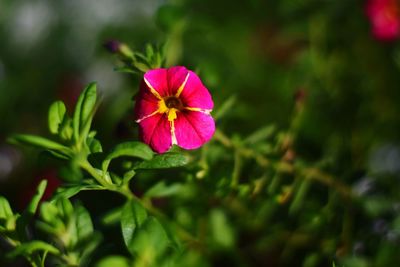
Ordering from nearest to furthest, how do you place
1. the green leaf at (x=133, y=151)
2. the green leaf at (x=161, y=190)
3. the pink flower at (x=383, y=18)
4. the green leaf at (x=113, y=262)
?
the green leaf at (x=113, y=262)
the green leaf at (x=133, y=151)
the green leaf at (x=161, y=190)
the pink flower at (x=383, y=18)

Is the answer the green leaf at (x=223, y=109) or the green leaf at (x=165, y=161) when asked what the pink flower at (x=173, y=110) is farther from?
the green leaf at (x=223, y=109)

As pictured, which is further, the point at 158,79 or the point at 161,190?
the point at 161,190

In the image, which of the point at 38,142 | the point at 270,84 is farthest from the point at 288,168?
the point at 270,84

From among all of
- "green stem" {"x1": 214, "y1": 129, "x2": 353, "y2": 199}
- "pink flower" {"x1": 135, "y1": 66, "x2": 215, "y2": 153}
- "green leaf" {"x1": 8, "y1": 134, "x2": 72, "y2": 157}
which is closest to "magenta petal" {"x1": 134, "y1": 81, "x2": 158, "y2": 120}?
"pink flower" {"x1": 135, "y1": 66, "x2": 215, "y2": 153}

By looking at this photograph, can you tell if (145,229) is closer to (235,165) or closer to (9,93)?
(235,165)

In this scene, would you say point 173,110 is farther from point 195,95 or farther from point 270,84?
point 270,84

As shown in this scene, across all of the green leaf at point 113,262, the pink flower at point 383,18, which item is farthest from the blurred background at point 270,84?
the green leaf at point 113,262

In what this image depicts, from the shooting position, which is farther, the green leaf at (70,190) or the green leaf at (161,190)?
the green leaf at (161,190)
